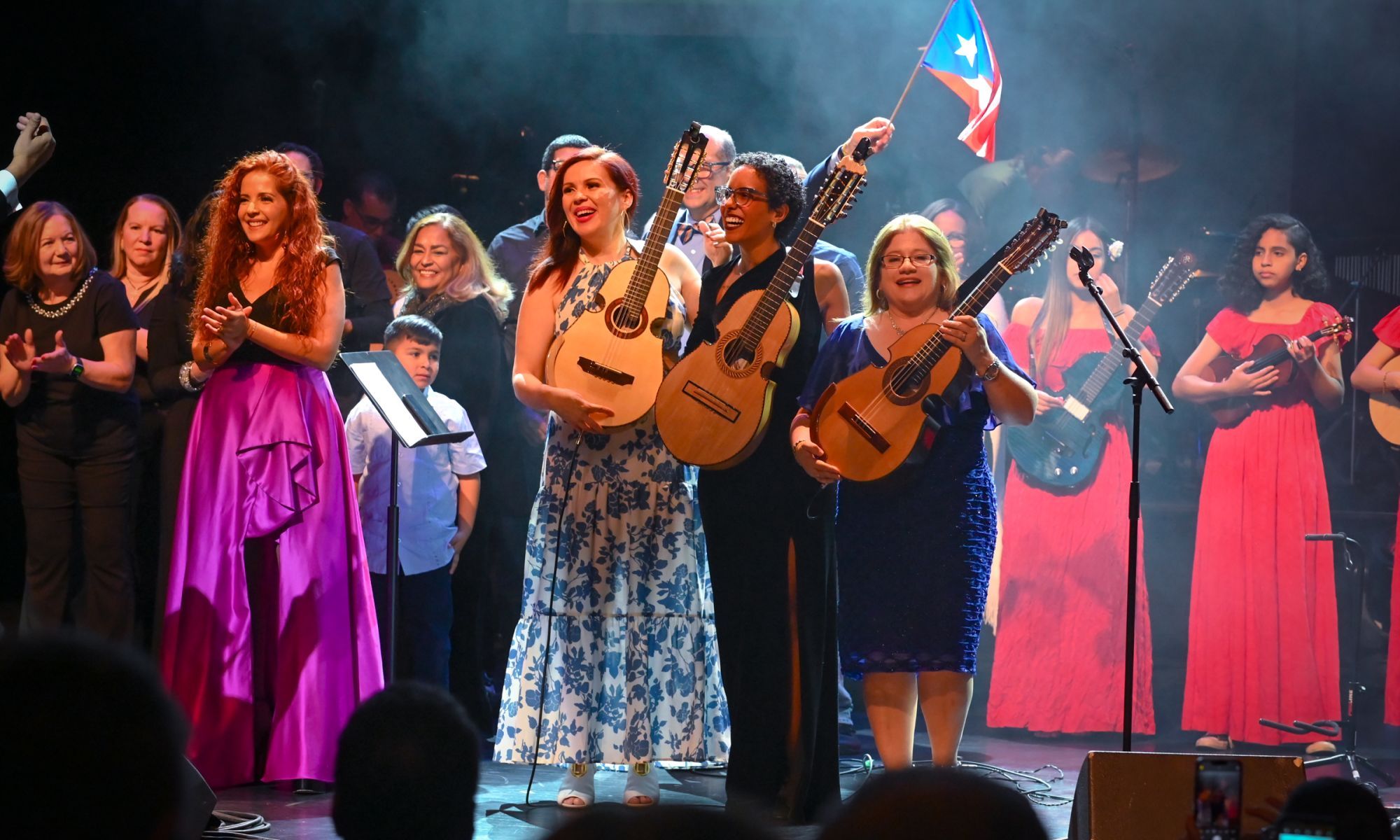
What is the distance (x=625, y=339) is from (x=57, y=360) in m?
2.36

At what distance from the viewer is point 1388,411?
21.3 feet

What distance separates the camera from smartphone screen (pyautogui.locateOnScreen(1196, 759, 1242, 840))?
2.62 meters

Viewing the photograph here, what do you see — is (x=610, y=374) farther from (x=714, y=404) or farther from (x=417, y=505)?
(x=417, y=505)

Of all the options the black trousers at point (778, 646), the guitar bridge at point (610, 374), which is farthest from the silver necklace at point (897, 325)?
the guitar bridge at point (610, 374)

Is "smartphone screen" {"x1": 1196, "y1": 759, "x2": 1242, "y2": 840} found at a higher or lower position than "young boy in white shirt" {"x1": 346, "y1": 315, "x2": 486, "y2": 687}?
lower

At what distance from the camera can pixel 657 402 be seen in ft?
14.5

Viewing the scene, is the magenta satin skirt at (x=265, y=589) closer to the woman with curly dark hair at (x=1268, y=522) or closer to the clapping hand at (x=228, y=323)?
the clapping hand at (x=228, y=323)

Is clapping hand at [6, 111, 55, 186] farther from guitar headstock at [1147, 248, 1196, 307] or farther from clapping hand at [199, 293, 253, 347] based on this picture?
guitar headstock at [1147, 248, 1196, 307]

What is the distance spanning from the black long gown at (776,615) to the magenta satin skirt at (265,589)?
1.35 meters

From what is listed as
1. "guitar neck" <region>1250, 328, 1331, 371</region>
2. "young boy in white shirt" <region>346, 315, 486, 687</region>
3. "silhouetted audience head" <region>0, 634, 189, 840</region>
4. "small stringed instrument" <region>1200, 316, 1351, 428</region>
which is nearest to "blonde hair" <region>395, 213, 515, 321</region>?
"young boy in white shirt" <region>346, 315, 486, 687</region>

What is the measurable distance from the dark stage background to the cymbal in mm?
64

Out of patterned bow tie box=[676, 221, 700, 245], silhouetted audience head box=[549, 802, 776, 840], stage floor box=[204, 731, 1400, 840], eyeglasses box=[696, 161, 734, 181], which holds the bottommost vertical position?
stage floor box=[204, 731, 1400, 840]

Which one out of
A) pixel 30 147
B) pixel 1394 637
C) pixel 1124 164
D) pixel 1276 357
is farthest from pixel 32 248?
pixel 1394 637

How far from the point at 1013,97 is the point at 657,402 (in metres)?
4.29
